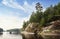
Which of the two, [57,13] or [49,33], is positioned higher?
[57,13]

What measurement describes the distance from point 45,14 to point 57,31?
2998 centimetres

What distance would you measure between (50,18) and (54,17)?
2146 millimetres

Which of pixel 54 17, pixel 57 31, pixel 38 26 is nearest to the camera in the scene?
pixel 57 31

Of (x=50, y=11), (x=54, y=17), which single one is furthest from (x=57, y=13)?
(x=50, y=11)

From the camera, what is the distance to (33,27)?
364ft

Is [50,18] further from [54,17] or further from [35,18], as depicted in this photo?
[35,18]

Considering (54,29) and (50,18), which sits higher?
(50,18)

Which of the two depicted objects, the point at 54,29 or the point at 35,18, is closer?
the point at 54,29

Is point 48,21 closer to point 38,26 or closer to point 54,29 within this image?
point 38,26

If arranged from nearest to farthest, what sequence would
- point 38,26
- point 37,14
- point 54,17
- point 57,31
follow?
point 57,31, point 54,17, point 38,26, point 37,14

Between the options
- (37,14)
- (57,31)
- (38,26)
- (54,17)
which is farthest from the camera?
(37,14)

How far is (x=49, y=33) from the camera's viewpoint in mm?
87938

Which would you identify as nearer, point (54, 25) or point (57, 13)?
point (54, 25)

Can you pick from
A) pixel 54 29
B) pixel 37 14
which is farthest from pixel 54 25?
pixel 37 14
